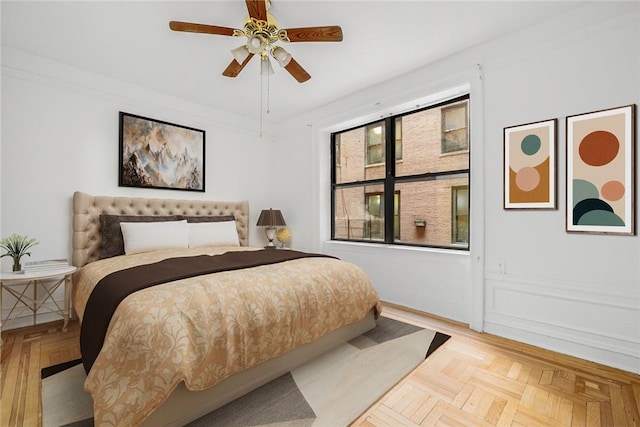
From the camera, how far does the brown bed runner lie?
1566mm

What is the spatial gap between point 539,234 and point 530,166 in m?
0.58

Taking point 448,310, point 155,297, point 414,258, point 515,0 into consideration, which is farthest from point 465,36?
point 155,297

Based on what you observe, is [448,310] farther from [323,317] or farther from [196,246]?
[196,246]

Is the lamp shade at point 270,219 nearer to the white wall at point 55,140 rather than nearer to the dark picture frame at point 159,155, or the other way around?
the dark picture frame at point 159,155

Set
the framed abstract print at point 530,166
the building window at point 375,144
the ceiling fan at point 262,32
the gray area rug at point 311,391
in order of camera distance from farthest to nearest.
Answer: the building window at point 375,144 → the framed abstract print at point 530,166 → the ceiling fan at point 262,32 → the gray area rug at point 311,391

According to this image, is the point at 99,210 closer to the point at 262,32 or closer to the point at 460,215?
the point at 262,32

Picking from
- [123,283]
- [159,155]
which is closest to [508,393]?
[123,283]

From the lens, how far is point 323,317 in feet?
6.98

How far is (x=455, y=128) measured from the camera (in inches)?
128

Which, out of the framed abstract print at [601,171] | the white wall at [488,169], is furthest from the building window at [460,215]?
the framed abstract print at [601,171]

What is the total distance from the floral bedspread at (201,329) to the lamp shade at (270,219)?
2.17m

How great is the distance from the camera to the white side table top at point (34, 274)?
235 cm

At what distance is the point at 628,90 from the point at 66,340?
4.87 m

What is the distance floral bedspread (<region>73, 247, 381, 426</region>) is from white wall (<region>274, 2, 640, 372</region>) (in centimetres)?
139
